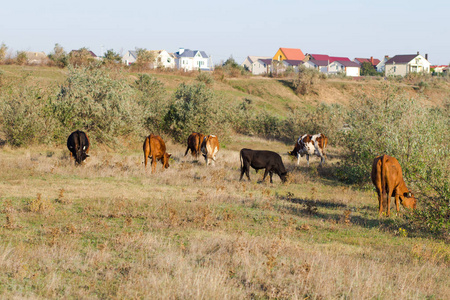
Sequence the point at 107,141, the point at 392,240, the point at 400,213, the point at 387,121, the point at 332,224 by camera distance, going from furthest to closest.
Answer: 1. the point at 107,141
2. the point at 387,121
3. the point at 400,213
4. the point at 332,224
5. the point at 392,240

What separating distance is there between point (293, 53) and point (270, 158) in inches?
4628

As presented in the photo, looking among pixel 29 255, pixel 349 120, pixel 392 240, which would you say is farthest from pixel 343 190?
pixel 29 255

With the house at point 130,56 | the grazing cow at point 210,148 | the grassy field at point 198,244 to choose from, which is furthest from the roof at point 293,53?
the grassy field at point 198,244

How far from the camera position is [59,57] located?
6112cm

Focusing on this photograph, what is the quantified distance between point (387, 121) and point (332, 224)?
996 centimetres

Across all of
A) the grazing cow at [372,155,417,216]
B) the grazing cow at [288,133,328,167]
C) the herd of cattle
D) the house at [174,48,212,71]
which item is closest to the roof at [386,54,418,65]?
the house at [174,48,212,71]

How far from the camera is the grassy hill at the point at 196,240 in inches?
266

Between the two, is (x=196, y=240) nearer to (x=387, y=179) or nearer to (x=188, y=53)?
(x=387, y=179)

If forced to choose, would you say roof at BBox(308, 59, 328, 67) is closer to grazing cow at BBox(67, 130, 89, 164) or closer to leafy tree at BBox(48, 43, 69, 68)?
leafy tree at BBox(48, 43, 69, 68)

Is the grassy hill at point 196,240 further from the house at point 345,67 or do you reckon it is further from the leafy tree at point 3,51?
the house at point 345,67

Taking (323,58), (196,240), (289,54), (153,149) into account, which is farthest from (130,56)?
(196,240)

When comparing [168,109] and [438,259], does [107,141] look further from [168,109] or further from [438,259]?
[438,259]

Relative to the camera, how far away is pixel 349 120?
22453mm

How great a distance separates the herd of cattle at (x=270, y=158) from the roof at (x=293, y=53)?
107 meters
